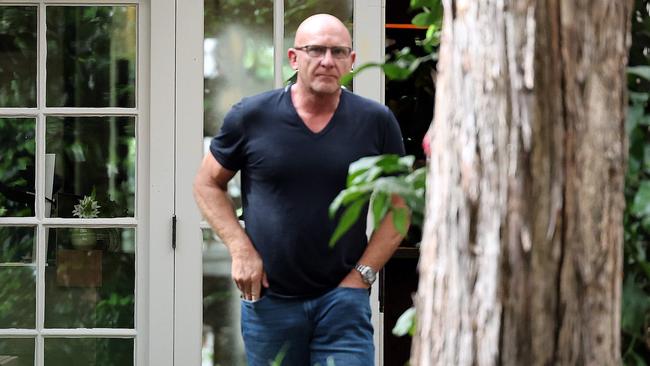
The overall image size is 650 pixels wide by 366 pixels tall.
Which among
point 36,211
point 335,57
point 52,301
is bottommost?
point 52,301

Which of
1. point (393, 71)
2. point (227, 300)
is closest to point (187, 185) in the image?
point (227, 300)

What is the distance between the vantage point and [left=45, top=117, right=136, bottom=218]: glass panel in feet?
18.3

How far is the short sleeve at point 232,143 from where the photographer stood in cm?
397

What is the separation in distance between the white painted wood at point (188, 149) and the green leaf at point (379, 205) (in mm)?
3350

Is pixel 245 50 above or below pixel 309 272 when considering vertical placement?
above

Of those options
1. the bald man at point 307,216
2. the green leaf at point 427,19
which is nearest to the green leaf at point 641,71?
the green leaf at point 427,19

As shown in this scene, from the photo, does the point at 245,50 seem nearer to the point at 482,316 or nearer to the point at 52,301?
the point at 52,301

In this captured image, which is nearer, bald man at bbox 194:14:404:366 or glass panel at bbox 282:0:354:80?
bald man at bbox 194:14:404:366

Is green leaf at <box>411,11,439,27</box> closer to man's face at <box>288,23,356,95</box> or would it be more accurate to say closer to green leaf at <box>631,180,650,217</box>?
green leaf at <box>631,180,650,217</box>

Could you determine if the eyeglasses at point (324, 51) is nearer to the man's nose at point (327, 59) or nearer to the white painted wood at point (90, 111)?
the man's nose at point (327, 59)

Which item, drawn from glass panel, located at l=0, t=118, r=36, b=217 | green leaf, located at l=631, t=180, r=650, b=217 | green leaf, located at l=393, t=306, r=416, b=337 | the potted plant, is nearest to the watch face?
green leaf, located at l=393, t=306, r=416, b=337

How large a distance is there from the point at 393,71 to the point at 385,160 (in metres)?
0.18

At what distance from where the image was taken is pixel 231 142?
3.99 metres

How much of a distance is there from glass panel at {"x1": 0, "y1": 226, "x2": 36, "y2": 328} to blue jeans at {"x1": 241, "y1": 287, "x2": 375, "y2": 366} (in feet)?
6.15
